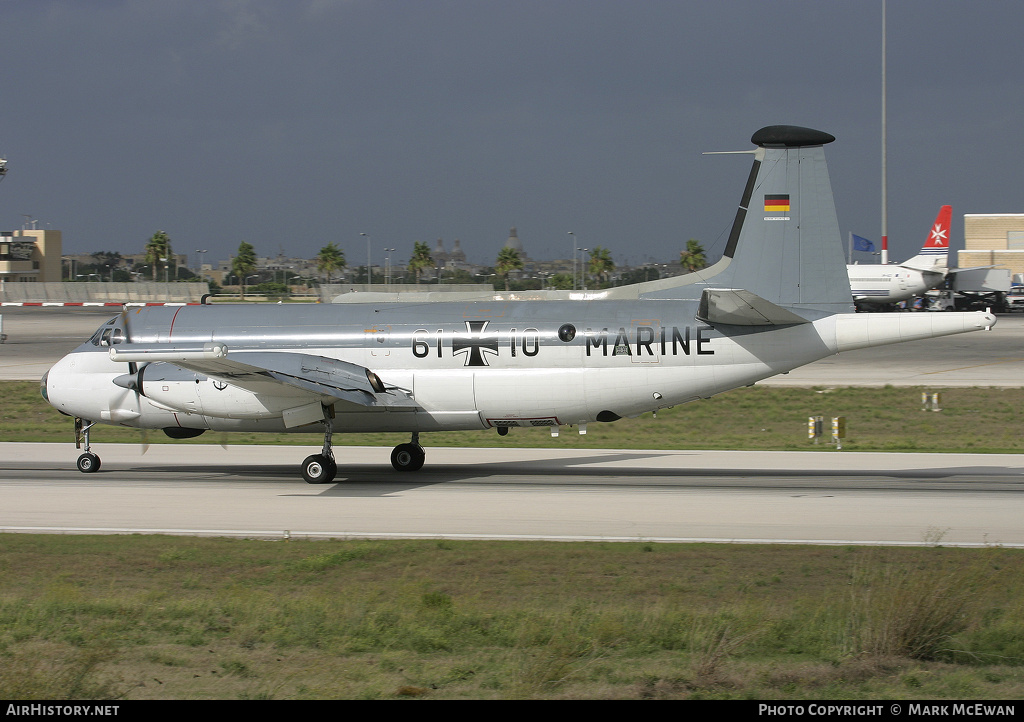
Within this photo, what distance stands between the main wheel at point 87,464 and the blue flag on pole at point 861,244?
117 metres

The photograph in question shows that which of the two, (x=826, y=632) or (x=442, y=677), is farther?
(x=826, y=632)

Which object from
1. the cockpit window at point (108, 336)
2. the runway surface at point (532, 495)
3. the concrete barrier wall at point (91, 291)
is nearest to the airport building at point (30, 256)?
the concrete barrier wall at point (91, 291)

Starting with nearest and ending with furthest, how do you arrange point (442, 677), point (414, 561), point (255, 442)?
1. point (442, 677)
2. point (414, 561)
3. point (255, 442)

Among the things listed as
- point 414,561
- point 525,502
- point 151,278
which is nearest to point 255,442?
point 525,502

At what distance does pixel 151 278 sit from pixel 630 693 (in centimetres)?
14965

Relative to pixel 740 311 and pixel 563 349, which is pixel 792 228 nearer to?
pixel 740 311

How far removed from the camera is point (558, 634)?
8.91 meters

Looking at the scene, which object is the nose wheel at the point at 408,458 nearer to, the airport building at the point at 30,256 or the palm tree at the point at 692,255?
the palm tree at the point at 692,255

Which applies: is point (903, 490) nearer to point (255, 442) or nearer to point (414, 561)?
point (414, 561)

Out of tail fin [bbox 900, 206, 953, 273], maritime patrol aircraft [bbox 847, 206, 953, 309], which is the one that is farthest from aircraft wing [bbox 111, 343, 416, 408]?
tail fin [bbox 900, 206, 953, 273]

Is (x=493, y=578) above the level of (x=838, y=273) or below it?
below

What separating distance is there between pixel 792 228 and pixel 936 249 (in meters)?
69.2

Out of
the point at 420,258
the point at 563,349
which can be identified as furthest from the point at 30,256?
the point at 563,349
